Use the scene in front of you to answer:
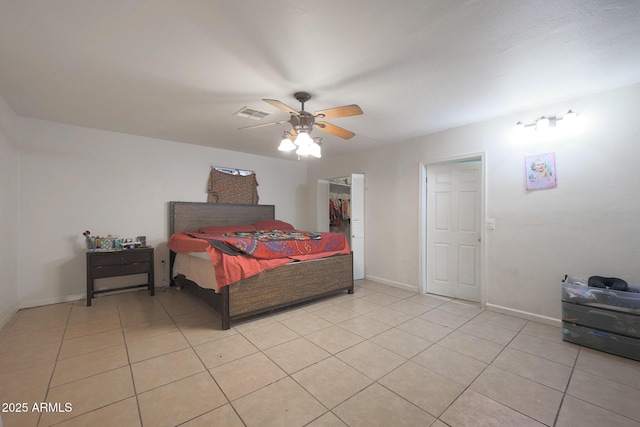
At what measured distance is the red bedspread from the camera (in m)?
2.63

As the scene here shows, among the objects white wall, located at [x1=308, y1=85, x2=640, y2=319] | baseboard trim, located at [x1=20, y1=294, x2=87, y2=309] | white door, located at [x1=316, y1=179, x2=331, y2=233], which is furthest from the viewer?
white door, located at [x1=316, y1=179, x2=331, y2=233]

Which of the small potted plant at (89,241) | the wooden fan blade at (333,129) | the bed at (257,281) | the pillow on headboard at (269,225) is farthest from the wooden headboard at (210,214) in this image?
the wooden fan blade at (333,129)

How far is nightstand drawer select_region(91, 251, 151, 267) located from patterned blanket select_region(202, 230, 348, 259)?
1167 mm

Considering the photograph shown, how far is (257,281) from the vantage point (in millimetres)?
2863

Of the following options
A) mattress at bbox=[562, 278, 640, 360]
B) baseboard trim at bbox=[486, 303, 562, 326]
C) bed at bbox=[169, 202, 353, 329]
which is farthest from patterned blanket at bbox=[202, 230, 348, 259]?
A: mattress at bbox=[562, 278, 640, 360]

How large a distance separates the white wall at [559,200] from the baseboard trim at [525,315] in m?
0.03

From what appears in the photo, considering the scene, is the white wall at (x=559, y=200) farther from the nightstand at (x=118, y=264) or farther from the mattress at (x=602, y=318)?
the nightstand at (x=118, y=264)

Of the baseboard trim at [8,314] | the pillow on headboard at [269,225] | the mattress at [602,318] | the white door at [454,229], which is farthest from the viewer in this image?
the pillow on headboard at [269,225]

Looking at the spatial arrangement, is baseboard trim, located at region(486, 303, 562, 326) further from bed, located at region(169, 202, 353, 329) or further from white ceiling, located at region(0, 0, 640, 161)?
white ceiling, located at region(0, 0, 640, 161)

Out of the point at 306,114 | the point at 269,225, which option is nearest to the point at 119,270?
the point at 269,225

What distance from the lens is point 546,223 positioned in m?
2.85

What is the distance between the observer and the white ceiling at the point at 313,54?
153 centimetres

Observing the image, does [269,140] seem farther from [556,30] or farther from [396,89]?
[556,30]

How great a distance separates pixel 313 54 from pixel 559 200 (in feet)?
9.74
